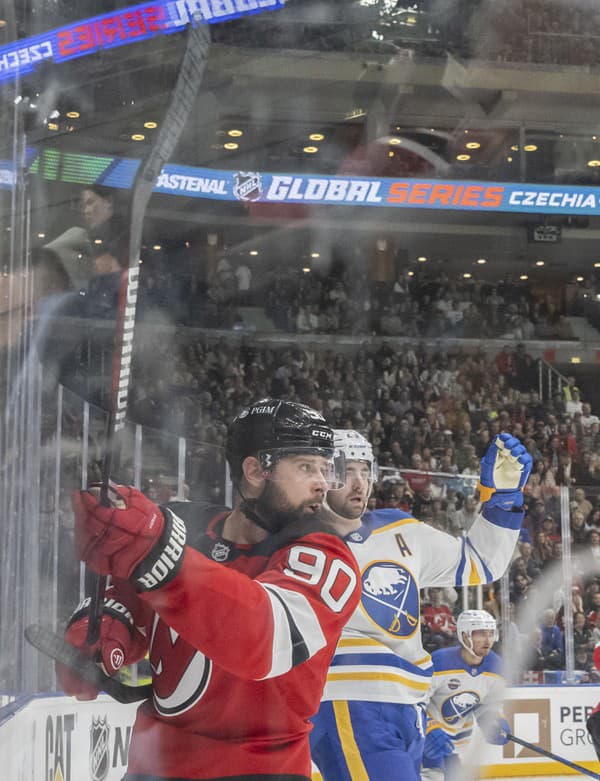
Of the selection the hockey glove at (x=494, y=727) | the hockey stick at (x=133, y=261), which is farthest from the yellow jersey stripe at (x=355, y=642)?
the hockey glove at (x=494, y=727)

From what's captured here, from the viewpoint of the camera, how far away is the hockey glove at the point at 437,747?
5.95 feet

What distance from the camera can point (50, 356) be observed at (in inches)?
26.0

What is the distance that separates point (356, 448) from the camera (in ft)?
3.43

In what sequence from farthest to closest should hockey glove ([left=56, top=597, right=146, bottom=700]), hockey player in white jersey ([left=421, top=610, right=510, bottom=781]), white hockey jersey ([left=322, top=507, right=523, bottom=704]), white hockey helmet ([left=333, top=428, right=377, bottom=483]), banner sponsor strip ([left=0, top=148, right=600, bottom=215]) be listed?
1. hockey player in white jersey ([left=421, top=610, right=510, bottom=781])
2. white hockey jersey ([left=322, top=507, right=523, bottom=704])
3. white hockey helmet ([left=333, top=428, right=377, bottom=483])
4. banner sponsor strip ([left=0, top=148, right=600, bottom=215])
5. hockey glove ([left=56, top=597, right=146, bottom=700])

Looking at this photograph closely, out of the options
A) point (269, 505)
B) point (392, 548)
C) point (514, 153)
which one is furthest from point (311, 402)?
point (392, 548)

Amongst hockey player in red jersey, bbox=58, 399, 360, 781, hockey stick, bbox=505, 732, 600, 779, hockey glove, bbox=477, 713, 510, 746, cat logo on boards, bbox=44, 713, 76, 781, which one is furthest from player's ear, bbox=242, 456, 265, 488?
hockey stick, bbox=505, 732, 600, 779

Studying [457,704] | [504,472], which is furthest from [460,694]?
[504,472]

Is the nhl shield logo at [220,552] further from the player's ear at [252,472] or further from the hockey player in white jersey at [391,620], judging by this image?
the hockey player in white jersey at [391,620]

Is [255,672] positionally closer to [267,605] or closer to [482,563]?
[267,605]

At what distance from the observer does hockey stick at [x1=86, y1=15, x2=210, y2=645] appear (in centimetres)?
59

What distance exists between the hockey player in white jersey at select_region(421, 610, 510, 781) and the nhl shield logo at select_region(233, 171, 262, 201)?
1.05 metres

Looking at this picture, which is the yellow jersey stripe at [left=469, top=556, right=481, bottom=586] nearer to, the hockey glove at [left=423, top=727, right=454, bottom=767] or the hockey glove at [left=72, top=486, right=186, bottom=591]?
the hockey glove at [left=423, top=727, right=454, bottom=767]

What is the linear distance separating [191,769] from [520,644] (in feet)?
3.72

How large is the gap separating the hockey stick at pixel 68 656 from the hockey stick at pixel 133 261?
0.01m
